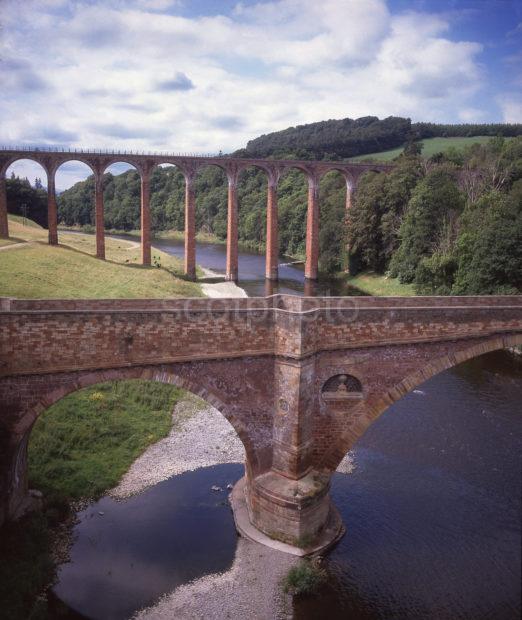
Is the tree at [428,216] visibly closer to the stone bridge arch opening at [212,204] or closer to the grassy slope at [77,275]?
the grassy slope at [77,275]

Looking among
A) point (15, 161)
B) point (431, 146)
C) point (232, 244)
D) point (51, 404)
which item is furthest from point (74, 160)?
point (431, 146)

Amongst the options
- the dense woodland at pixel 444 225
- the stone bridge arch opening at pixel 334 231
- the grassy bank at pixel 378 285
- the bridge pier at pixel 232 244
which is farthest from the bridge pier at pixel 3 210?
the stone bridge arch opening at pixel 334 231

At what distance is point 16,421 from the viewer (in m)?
10.5

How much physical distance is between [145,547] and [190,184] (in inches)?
1442

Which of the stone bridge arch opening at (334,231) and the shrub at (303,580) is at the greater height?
the stone bridge arch opening at (334,231)

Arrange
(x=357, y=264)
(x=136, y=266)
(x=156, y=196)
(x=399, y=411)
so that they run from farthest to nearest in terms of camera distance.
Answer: (x=156, y=196)
(x=357, y=264)
(x=136, y=266)
(x=399, y=411)

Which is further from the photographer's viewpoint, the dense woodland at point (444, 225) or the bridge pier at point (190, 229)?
the bridge pier at point (190, 229)

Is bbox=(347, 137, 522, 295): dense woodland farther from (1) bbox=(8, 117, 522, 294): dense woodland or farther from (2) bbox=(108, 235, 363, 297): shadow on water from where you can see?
(2) bbox=(108, 235, 363, 297): shadow on water

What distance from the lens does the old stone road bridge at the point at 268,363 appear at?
1049cm

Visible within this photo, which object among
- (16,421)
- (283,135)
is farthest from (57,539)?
(283,135)

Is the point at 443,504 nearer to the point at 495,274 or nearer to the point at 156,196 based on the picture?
the point at 495,274

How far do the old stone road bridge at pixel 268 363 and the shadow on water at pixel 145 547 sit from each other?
112 centimetres

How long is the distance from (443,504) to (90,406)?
40.4 ft

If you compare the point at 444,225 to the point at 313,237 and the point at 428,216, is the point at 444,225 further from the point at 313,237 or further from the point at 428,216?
the point at 313,237
